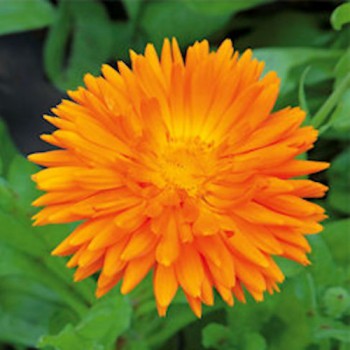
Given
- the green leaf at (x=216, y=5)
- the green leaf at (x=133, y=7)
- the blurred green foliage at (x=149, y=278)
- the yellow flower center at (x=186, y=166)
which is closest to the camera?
the yellow flower center at (x=186, y=166)

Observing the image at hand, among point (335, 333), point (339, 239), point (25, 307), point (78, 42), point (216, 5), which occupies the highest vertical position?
point (216, 5)

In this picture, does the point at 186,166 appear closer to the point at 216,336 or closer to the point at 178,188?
the point at 178,188

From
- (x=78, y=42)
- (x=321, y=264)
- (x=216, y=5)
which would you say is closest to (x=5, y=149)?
(x=78, y=42)

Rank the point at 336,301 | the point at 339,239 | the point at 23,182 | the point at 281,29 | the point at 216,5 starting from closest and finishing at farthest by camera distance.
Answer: the point at 336,301
the point at 23,182
the point at 339,239
the point at 216,5
the point at 281,29

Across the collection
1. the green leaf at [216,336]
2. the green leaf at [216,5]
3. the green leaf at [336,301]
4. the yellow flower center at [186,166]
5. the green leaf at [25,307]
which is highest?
the green leaf at [216,5]

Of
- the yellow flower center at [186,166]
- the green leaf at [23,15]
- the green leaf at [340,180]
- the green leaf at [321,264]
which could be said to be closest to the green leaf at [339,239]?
the green leaf at [321,264]

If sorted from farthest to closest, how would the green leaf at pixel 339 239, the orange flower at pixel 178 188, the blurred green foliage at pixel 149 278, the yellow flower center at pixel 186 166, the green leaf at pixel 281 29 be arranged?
the green leaf at pixel 281 29 → the green leaf at pixel 339 239 → the blurred green foliage at pixel 149 278 → the yellow flower center at pixel 186 166 → the orange flower at pixel 178 188

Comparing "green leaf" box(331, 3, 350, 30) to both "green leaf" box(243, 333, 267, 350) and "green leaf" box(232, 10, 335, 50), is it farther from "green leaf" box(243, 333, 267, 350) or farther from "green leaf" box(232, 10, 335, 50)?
"green leaf" box(232, 10, 335, 50)

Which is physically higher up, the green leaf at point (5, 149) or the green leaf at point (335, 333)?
the green leaf at point (5, 149)

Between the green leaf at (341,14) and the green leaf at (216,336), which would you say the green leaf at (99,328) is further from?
the green leaf at (341,14)
